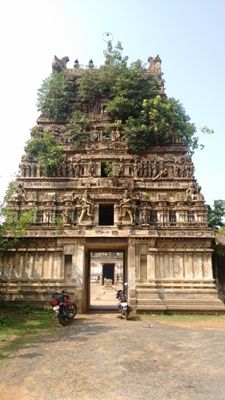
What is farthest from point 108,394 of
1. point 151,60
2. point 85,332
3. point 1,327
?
point 151,60

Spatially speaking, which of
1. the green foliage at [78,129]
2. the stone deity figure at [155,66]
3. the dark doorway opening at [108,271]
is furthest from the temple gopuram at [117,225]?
the dark doorway opening at [108,271]

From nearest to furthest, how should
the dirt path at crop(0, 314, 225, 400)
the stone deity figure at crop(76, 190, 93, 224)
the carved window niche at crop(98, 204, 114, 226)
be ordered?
the dirt path at crop(0, 314, 225, 400), the stone deity figure at crop(76, 190, 93, 224), the carved window niche at crop(98, 204, 114, 226)

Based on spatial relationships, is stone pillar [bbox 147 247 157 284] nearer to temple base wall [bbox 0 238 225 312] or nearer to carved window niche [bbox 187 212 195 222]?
temple base wall [bbox 0 238 225 312]

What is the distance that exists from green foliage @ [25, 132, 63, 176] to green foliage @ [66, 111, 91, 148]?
128 cm

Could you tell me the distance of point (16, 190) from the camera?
22625 mm

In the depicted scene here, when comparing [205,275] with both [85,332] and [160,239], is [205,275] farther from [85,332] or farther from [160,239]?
[85,332]

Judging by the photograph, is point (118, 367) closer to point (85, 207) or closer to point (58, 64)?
point (85, 207)

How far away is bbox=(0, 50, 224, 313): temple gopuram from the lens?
772 inches

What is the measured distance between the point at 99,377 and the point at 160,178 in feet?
54.0

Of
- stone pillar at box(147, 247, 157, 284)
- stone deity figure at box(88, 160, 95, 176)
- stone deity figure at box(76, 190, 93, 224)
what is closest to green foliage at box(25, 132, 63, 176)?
stone deity figure at box(88, 160, 95, 176)

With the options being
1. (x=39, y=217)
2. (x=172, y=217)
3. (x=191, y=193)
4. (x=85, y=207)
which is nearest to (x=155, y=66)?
(x=191, y=193)

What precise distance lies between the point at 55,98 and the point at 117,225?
1202cm

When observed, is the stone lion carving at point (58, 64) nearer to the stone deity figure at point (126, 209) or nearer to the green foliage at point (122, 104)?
the green foliage at point (122, 104)

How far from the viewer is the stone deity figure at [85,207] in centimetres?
2120
